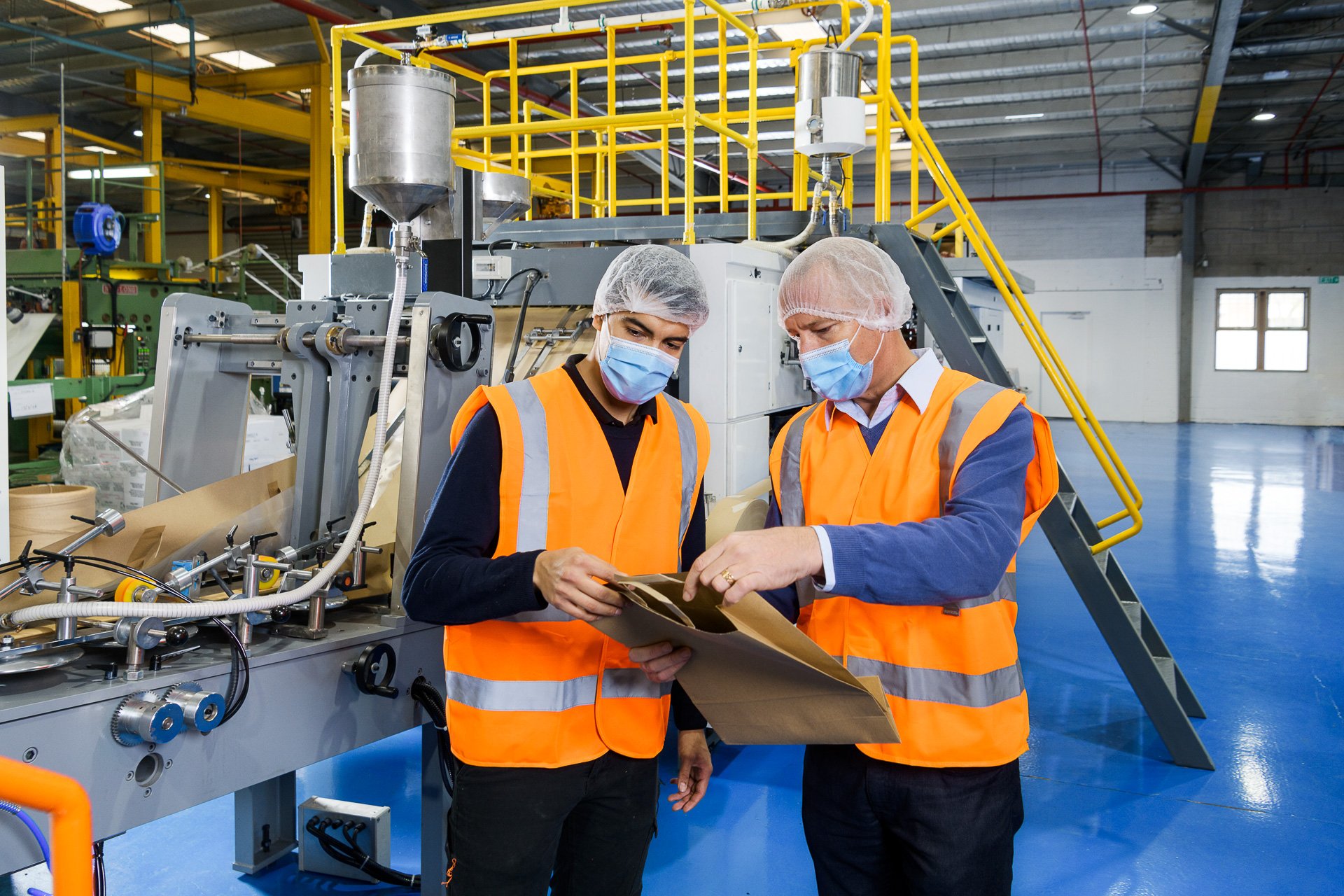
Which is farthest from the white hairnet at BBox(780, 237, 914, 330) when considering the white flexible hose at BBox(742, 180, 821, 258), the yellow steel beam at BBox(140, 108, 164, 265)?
the yellow steel beam at BBox(140, 108, 164, 265)

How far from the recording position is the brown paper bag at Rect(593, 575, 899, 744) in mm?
1535

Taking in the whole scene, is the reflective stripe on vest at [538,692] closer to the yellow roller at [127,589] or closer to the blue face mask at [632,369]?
the blue face mask at [632,369]

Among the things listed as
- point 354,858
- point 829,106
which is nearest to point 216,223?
point 829,106

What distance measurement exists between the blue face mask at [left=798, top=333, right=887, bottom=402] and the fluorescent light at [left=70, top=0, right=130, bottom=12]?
11.6 meters

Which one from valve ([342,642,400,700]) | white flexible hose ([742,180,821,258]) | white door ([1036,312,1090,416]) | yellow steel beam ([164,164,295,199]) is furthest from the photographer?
white door ([1036,312,1090,416])

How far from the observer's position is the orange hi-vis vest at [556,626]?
183cm

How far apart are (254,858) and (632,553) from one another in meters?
2.22

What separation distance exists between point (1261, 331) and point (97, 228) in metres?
19.4

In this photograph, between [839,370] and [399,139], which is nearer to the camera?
[839,370]

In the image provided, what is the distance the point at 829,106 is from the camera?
505 cm

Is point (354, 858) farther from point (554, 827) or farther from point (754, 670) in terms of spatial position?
point (754, 670)

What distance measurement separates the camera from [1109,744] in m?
4.54

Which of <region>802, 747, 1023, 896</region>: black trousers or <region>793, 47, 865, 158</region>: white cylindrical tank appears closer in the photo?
<region>802, 747, 1023, 896</region>: black trousers

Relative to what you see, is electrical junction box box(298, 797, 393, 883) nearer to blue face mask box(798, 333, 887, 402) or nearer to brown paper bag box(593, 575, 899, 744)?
brown paper bag box(593, 575, 899, 744)
